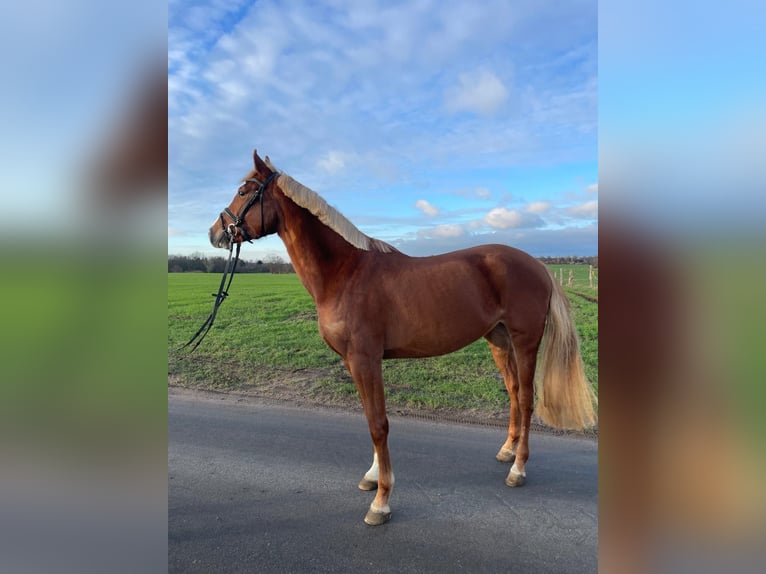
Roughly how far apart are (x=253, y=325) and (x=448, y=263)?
6.11 m

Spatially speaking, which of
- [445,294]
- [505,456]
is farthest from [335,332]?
[505,456]

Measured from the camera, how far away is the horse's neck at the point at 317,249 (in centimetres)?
294

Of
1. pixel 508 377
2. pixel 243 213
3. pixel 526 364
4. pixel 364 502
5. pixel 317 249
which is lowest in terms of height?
pixel 364 502

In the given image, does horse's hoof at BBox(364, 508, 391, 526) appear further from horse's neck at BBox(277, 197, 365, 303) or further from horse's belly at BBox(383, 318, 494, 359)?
horse's neck at BBox(277, 197, 365, 303)

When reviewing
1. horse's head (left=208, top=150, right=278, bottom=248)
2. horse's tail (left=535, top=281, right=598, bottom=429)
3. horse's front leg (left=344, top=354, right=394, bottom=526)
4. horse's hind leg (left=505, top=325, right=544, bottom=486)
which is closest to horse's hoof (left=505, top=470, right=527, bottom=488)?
horse's hind leg (left=505, top=325, right=544, bottom=486)

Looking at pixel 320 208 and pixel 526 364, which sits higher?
pixel 320 208

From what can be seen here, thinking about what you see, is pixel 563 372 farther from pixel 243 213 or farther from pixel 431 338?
pixel 243 213

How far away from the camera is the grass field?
16.6 ft

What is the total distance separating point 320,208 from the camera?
9.50 feet

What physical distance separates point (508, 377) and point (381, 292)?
157 cm

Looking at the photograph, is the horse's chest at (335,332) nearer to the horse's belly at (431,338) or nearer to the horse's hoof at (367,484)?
the horse's belly at (431,338)
